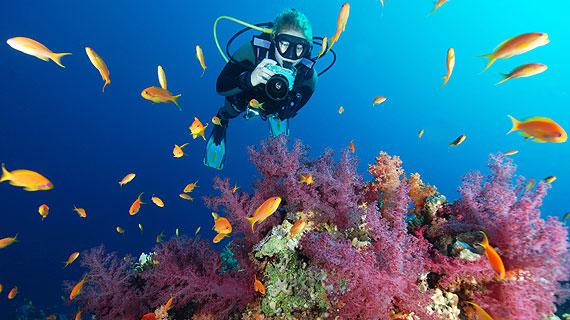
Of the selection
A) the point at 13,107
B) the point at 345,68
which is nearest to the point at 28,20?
the point at 13,107

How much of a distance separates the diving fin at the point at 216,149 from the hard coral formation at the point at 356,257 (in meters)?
3.60

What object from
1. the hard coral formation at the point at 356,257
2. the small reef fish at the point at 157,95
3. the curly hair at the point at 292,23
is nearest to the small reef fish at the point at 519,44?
the hard coral formation at the point at 356,257

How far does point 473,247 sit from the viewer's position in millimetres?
2701

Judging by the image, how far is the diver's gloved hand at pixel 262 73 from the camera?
14.3 feet

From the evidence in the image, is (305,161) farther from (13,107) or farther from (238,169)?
(13,107)

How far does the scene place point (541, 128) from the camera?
2492 mm

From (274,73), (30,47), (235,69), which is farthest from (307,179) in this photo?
(235,69)

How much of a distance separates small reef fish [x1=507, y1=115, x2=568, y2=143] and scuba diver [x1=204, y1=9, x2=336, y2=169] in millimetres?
2719

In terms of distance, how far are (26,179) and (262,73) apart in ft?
9.99

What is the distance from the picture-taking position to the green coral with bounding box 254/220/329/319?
7.77 feet

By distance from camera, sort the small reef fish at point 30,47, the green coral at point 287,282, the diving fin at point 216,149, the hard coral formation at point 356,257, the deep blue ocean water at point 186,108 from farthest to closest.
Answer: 1. the deep blue ocean water at point 186,108
2. the diving fin at point 216,149
3. the small reef fish at point 30,47
4. the green coral at point 287,282
5. the hard coral formation at point 356,257

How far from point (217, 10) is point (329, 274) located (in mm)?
103508

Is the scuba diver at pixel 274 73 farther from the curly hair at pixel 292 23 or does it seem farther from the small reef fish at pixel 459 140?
the small reef fish at pixel 459 140

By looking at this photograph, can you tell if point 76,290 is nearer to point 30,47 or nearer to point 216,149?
point 30,47
